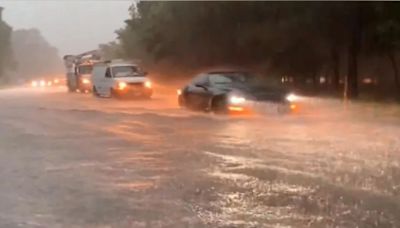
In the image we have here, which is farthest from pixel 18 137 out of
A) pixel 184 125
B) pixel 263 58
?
pixel 263 58

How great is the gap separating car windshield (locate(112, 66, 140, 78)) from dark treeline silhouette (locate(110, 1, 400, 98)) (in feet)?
12.2

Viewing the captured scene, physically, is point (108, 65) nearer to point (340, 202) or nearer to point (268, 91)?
point (268, 91)

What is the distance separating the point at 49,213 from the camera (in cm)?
869

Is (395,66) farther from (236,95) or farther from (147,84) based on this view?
(236,95)

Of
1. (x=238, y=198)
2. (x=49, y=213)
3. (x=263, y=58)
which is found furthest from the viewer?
(x=263, y=58)

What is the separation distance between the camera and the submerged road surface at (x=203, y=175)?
8430 mm

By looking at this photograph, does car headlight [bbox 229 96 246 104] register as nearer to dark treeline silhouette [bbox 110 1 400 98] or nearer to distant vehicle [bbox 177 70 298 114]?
distant vehicle [bbox 177 70 298 114]

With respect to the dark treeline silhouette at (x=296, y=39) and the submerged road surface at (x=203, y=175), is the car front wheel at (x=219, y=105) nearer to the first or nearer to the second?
the submerged road surface at (x=203, y=175)

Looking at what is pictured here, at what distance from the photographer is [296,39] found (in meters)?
35.7

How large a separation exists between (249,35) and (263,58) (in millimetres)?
4133

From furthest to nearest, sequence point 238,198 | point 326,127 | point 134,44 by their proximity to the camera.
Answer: point 134,44 < point 326,127 < point 238,198

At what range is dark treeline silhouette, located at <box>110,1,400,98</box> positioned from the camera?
1248 inches

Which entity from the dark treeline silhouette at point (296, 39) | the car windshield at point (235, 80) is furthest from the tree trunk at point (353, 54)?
the car windshield at point (235, 80)

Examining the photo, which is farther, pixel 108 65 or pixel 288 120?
pixel 108 65
